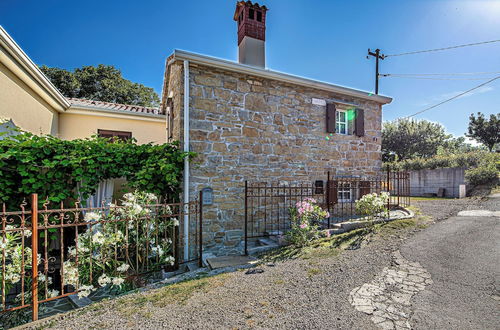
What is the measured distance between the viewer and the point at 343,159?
293 inches

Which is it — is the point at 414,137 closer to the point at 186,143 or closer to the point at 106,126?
the point at 186,143

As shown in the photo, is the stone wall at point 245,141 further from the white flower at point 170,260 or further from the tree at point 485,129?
the tree at point 485,129

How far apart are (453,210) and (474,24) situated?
671 centimetres

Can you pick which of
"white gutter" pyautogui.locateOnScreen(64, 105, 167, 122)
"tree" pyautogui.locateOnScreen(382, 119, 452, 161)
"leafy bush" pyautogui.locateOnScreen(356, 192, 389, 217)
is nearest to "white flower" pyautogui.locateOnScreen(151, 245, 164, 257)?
"leafy bush" pyautogui.locateOnScreen(356, 192, 389, 217)

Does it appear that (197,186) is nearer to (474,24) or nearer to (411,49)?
(474,24)

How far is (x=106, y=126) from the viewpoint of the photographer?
855cm

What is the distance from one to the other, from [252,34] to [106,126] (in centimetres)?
637

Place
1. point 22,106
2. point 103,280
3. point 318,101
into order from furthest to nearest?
point 318,101
point 22,106
point 103,280

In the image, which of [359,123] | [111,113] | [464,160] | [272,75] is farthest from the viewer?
[464,160]

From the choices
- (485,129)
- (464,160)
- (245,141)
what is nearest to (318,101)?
(245,141)

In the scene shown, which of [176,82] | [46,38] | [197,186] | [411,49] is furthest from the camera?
[411,49]

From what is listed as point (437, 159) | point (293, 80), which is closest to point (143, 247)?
point (293, 80)

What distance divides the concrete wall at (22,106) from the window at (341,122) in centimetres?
855

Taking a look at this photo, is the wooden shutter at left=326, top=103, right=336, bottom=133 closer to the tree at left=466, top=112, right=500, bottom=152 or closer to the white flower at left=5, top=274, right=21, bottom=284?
the white flower at left=5, top=274, right=21, bottom=284
